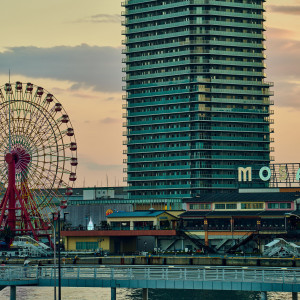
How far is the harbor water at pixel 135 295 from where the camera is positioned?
464ft

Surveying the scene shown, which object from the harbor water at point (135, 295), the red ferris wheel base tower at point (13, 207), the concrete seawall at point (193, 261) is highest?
the red ferris wheel base tower at point (13, 207)

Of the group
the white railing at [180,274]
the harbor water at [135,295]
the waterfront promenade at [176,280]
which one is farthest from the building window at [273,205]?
the waterfront promenade at [176,280]

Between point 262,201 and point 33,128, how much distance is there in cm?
5221

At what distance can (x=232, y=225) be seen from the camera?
193 m

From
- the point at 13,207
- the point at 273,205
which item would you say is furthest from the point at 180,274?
the point at 273,205

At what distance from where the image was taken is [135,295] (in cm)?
14538

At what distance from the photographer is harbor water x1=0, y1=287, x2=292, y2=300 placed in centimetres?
14150

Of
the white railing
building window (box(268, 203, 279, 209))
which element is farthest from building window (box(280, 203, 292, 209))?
the white railing

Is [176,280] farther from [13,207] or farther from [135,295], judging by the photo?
[13,207]

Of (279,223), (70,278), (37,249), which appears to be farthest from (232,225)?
(70,278)

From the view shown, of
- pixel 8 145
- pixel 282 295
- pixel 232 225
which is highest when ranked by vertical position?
pixel 8 145

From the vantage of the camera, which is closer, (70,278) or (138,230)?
(70,278)

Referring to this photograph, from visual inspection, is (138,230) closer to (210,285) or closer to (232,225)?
(232,225)

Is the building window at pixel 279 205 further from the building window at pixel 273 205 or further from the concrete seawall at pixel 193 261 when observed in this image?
the concrete seawall at pixel 193 261
